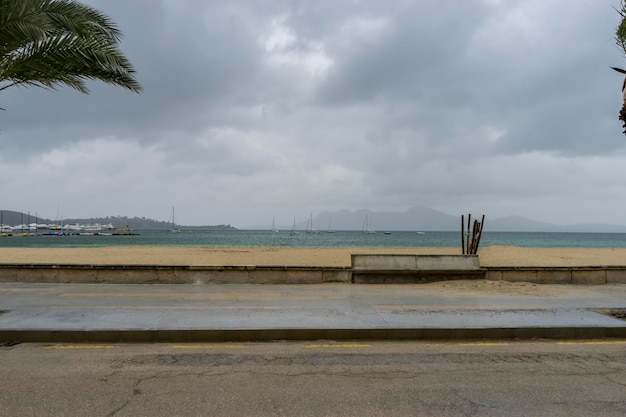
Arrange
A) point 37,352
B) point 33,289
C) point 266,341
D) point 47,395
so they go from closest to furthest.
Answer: point 47,395 → point 37,352 → point 266,341 → point 33,289

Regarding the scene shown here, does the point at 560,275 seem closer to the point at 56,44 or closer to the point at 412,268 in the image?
the point at 412,268

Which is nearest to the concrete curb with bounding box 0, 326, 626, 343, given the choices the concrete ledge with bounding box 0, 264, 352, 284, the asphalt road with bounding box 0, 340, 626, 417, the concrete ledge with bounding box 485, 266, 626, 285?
the asphalt road with bounding box 0, 340, 626, 417

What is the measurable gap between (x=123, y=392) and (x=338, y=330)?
311cm

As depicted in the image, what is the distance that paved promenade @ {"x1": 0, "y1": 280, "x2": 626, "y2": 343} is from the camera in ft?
20.3

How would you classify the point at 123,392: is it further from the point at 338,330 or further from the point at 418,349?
the point at 418,349

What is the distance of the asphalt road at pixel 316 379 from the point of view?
3.85 metres

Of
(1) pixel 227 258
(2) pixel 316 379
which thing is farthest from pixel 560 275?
(1) pixel 227 258

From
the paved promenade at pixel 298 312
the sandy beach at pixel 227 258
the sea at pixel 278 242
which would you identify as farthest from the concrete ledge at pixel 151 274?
the sea at pixel 278 242

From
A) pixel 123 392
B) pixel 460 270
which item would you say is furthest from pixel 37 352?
pixel 460 270

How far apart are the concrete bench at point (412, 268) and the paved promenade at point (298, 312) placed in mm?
756

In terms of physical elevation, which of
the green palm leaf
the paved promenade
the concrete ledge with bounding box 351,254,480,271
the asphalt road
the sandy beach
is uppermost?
the green palm leaf

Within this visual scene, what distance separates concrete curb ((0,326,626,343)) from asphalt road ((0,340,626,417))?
0.66ft

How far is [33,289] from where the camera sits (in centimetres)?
989

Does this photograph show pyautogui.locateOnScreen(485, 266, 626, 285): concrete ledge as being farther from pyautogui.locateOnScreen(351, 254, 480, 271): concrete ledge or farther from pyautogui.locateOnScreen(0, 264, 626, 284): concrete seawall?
pyautogui.locateOnScreen(0, 264, 626, 284): concrete seawall
